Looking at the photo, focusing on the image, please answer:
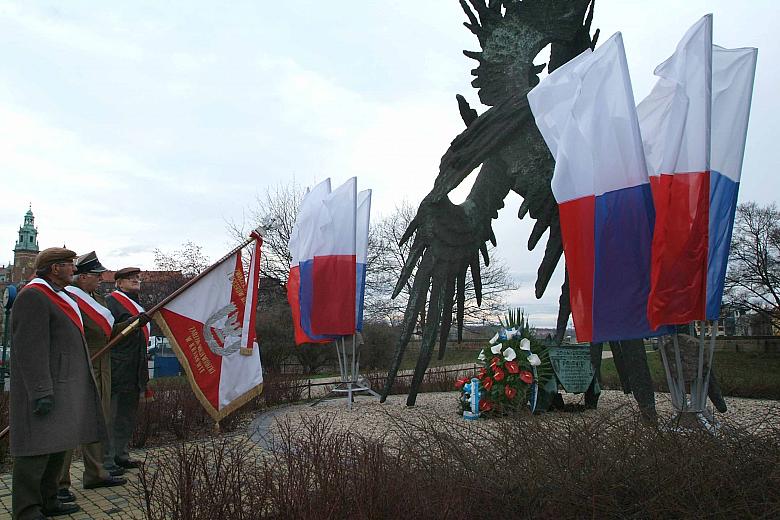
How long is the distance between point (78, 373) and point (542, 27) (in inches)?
303

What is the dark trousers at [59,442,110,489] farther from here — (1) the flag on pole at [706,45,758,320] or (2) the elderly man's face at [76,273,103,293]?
(1) the flag on pole at [706,45,758,320]

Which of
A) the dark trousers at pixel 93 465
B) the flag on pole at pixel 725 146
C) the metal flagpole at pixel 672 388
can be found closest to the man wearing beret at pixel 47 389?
the dark trousers at pixel 93 465

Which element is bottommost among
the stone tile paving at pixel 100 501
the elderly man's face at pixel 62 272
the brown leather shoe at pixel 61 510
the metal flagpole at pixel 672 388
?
the stone tile paving at pixel 100 501

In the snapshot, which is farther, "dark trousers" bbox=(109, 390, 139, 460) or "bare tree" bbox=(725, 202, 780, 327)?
"bare tree" bbox=(725, 202, 780, 327)

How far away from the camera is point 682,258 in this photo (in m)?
5.34

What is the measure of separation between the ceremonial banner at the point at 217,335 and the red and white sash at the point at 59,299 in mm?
874

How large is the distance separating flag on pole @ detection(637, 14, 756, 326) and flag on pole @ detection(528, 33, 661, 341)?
25 centimetres

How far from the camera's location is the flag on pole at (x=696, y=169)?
17.6 feet

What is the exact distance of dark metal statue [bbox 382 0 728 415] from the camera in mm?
8406

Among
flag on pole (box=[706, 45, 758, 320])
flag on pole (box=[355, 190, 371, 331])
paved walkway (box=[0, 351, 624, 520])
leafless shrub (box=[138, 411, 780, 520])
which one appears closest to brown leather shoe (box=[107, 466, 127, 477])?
paved walkway (box=[0, 351, 624, 520])

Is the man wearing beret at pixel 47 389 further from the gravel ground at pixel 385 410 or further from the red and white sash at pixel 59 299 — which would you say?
the gravel ground at pixel 385 410

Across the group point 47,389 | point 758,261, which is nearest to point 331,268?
Result: point 47,389

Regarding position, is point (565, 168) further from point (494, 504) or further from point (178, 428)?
point (178, 428)

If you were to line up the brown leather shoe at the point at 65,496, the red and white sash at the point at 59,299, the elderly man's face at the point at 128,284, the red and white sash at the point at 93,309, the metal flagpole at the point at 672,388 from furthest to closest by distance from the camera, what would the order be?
the metal flagpole at the point at 672,388
the elderly man's face at the point at 128,284
the red and white sash at the point at 93,309
the brown leather shoe at the point at 65,496
the red and white sash at the point at 59,299
